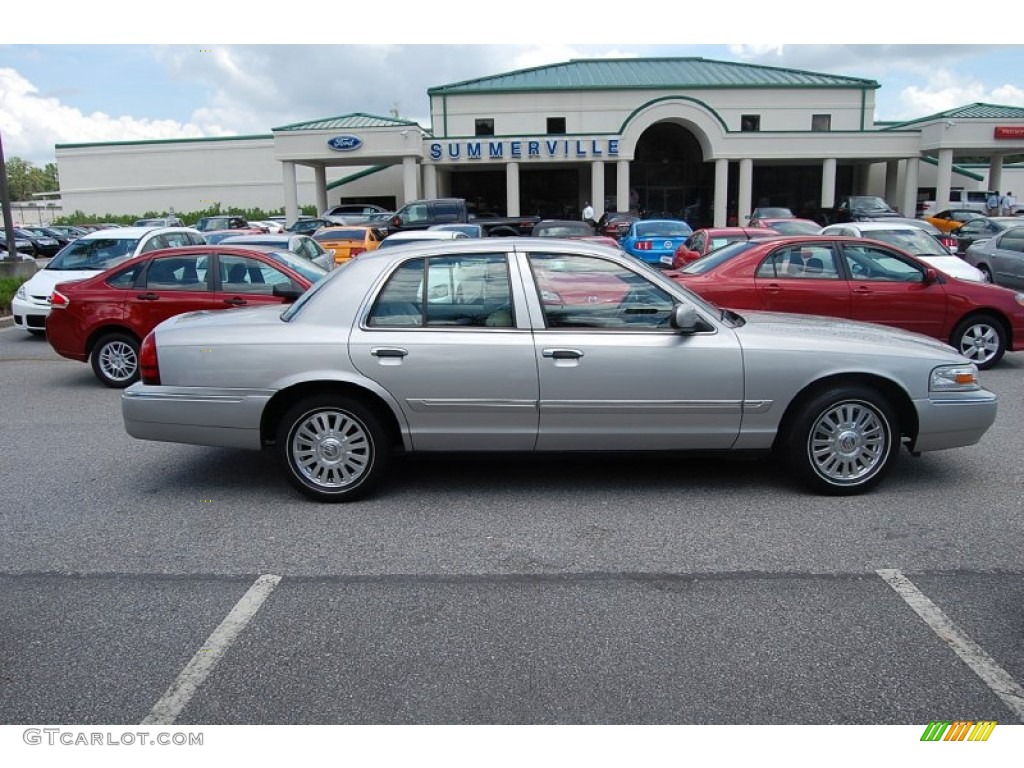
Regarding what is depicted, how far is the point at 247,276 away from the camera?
31.5 ft

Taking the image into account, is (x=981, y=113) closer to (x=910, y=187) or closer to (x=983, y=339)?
(x=910, y=187)

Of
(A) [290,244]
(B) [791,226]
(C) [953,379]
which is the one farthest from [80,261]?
(B) [791,226]

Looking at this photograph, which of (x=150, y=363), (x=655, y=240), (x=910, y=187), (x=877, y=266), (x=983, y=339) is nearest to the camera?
(x=150, y=363)

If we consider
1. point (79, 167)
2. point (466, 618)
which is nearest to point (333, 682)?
point (466, 618)

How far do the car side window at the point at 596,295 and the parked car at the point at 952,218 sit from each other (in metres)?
29.3

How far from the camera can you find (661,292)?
5426 mm

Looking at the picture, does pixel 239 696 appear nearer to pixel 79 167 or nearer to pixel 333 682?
pixel 333 682

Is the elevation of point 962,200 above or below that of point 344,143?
below

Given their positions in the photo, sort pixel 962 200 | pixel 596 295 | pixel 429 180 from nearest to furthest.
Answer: pixel 596 295, pixel 429 180, pixel 962 200

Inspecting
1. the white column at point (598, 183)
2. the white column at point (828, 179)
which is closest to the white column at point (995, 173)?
the white column at point (828, 179)

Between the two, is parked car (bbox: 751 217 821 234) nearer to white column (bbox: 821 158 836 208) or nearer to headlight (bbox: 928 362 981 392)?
headlight (bbox: 928 362 981 392)

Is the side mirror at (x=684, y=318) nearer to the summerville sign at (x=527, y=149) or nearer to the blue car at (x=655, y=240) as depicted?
the blue car at (x=655, y=240)

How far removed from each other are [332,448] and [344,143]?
33.2m

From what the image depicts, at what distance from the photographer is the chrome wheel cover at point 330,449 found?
5.38 meters
